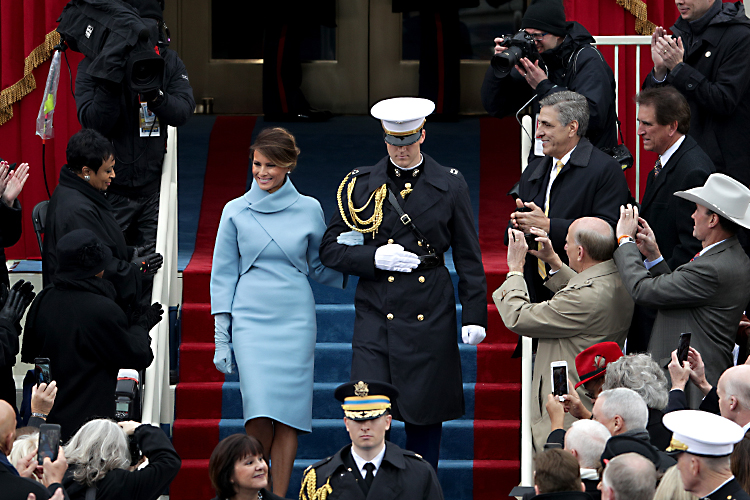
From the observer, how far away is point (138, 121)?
584cm

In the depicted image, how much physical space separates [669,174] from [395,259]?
1.35 metres

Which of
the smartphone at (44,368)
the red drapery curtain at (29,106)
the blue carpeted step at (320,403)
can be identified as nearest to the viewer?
the smartphone at (44,368)

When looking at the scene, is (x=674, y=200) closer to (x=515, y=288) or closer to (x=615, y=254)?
(x=615, y=254)

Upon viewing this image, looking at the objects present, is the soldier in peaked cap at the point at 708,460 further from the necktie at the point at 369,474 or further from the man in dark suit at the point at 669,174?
the man in dark suit at the point at 669,174

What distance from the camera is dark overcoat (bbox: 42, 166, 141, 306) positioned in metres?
4.88

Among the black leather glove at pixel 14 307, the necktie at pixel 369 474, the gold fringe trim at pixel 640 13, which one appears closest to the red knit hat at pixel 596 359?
the necktie at pixel 369 474

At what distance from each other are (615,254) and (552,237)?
1.32ft

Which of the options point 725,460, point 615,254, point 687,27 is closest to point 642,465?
point 725,460

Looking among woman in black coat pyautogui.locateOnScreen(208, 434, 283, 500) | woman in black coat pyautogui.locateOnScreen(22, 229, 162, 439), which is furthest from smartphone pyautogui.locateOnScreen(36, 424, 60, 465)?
woman in black coat pyautogui.locateOnScreen(22, 229, 162, 439)

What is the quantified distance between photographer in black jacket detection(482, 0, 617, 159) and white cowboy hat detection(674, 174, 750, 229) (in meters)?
1.06

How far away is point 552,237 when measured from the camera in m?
4.84

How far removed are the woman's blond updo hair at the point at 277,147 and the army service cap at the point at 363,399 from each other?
128 cm

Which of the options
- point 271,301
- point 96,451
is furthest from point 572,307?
point 96,451

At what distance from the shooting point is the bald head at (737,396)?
362cm
